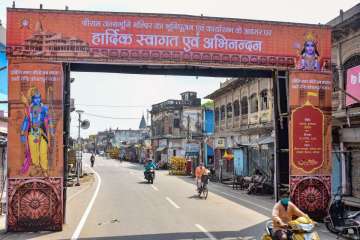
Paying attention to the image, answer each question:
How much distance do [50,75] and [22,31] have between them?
1.49m

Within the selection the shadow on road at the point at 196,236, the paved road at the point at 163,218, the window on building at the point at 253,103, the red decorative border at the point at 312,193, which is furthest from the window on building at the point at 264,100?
the shadow on road at the point at 196,236

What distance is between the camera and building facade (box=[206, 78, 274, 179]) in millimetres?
30797

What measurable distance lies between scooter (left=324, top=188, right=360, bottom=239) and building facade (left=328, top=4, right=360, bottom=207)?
6.11 m

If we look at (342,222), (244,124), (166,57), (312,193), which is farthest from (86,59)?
(244,124)

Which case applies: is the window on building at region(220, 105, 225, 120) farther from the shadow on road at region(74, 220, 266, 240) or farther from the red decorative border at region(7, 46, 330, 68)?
the shadow on road at region(74, 220, 266, 240)

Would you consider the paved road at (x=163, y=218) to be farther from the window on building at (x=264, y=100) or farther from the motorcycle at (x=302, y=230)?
the window on building at (x=264, y=100)

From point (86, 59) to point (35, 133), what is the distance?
8.73ft

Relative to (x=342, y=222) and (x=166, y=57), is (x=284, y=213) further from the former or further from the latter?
(x=166, y=57)

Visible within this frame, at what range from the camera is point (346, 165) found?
68.2 ft

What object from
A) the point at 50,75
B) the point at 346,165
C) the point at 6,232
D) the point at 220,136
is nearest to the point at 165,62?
the point at 50,75

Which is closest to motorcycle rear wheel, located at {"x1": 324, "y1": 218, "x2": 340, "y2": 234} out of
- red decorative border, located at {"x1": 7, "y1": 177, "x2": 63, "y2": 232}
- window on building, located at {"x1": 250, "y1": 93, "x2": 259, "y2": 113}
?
red decorative border, located at {"x1": 7, "y1": 177, "x2": 63, "y2": 232}

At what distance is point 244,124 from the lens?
121 feet

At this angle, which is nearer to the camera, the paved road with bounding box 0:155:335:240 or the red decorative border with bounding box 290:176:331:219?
the paved road with bounding box 0:155:335:240

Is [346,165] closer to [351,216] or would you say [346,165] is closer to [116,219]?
[351,216]
